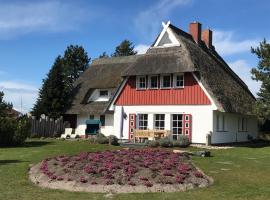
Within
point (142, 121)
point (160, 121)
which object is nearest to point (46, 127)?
point (142, 121)

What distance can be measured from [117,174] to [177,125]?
66.3 ft

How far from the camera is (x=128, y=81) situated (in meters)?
37.5

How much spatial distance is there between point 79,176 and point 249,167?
316 inches

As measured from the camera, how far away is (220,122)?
1374 inches

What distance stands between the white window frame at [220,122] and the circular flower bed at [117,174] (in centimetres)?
1748

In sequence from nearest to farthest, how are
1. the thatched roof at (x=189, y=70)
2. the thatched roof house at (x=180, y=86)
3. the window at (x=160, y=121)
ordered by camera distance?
1. the thatched roof house at (x=180, y=86)
2. the thatched roof at (x=189, y=70)
3. the window at (x=160, y=121)

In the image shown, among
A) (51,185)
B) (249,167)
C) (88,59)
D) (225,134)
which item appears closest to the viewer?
(51,185)

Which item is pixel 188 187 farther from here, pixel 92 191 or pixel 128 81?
pixel 128 81

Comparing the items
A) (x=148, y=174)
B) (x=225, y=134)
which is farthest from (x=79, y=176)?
(x=225, y=134)

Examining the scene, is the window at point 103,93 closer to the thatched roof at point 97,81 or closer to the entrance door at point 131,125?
the thatched roof at point 97,81

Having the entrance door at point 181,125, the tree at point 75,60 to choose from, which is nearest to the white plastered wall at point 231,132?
the entrance door at point 181,125

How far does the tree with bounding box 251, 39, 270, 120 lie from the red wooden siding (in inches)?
161

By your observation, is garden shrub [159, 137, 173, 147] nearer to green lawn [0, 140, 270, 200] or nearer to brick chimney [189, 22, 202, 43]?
green lawn [0, 140, 270, 200]

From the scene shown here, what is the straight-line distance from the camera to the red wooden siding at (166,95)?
33562 millimetres
